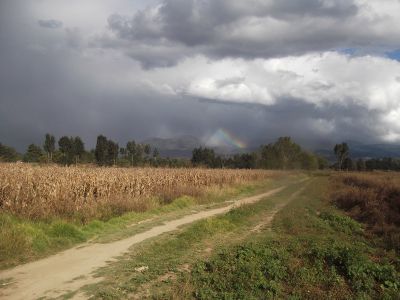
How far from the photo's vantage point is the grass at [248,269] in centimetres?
931

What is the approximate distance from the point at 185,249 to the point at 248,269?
9.68ft

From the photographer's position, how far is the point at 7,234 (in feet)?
38.7

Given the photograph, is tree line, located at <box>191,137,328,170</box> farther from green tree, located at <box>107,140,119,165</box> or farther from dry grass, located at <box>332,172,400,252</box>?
dry grass, located at <box>332,172,400,252</box>

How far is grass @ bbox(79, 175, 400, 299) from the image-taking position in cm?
931

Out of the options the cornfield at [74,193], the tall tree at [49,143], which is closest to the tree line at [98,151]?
the tall tree at [49,143]

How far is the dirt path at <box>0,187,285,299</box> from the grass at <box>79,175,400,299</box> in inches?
19.5

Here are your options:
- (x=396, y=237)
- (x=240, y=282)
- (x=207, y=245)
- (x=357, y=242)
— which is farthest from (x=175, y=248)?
(x=396, y=237)

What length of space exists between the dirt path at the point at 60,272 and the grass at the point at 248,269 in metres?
0.50

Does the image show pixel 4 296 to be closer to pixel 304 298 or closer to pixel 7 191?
pixel 304 298

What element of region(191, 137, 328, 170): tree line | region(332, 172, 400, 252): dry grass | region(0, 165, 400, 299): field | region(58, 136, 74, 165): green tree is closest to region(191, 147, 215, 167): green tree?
region(191, 137, 328, 170): tree line

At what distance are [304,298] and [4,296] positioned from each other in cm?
655

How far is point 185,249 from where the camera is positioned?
43.1 feet

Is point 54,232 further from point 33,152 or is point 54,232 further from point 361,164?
Answer: point 361,164

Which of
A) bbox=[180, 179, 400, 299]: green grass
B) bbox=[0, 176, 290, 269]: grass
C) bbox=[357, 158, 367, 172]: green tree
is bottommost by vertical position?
bbox=[180, 179, 400, 299]: green grass
